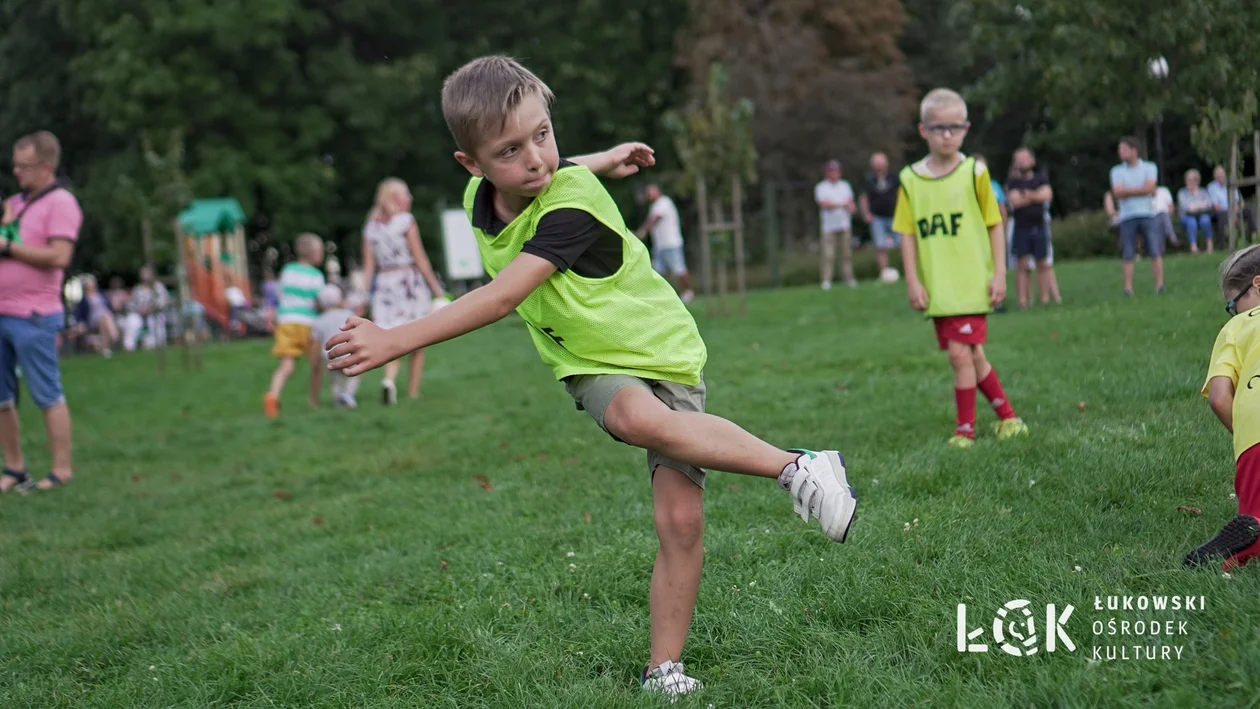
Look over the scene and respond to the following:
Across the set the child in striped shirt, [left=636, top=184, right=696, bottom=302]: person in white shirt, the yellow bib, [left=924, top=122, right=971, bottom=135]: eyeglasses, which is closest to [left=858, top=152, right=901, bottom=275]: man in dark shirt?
[left=636, top=184, right=696, bottom=302]: person in white shirt

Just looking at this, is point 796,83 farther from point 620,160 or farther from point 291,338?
point 620,160

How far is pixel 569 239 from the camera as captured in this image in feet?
10.2

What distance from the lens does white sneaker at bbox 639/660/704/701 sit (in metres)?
3.22

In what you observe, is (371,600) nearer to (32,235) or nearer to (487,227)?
(487,227)

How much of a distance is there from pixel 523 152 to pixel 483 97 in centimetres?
18

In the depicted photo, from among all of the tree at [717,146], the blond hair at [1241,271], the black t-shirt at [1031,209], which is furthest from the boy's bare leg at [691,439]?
the tree at [717,146]

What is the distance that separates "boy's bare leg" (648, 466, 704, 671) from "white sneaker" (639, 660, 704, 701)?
36 millimetres

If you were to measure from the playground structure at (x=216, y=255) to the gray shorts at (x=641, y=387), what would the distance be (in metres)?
27.9

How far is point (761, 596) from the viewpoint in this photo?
393 centimetres

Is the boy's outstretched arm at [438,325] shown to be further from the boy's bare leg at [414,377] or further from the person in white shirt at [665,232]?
the person in white shirt at [665,232]

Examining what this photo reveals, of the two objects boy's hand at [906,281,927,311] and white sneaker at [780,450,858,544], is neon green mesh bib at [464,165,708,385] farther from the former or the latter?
boy's hand at [906,281,927,311]

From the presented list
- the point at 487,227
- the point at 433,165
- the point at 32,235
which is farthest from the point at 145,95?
the point at 487,227

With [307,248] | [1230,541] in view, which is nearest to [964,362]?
[1230,541]

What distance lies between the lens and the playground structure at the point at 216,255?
1184 inches
